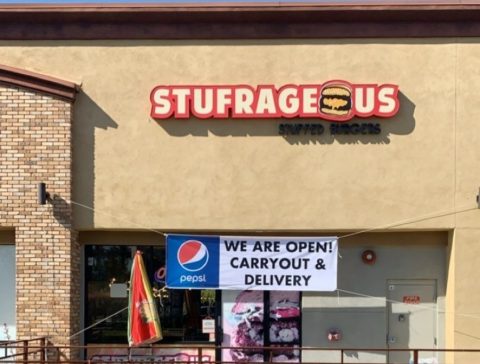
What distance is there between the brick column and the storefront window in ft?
2.46

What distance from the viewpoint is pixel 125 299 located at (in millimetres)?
13891

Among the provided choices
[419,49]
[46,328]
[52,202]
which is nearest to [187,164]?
[52,202]

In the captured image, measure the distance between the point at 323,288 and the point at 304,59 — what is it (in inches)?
172

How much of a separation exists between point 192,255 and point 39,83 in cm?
445

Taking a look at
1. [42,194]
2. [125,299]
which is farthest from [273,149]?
[42,194]

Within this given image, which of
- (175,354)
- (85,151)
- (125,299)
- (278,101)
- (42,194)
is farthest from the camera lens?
(125,299)

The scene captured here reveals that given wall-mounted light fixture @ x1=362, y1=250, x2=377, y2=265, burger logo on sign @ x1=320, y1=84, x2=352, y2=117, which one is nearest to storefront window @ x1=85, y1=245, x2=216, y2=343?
wall-mounted light fixture @ x1=362, y1=250, x2=377, y2=265

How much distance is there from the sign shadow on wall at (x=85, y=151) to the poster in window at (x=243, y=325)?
3.31 m

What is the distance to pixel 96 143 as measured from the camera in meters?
13.2

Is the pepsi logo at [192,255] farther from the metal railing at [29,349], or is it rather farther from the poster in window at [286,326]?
the metal railing at [29,349]

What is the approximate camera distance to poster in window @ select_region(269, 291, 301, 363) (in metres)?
13.6

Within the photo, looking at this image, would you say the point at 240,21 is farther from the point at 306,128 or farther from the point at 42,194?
the point at 42,194

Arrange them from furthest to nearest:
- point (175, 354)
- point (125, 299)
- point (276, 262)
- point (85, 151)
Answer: point (125, 299), point (175, 354), point (85, 151), point (276, 262)

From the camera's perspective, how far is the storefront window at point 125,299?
13805mm
